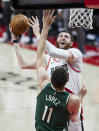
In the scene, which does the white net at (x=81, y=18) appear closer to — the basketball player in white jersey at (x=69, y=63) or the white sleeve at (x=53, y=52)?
the basketball player in white jersey at (x=69, y=63)

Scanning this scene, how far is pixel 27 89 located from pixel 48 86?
3642mm

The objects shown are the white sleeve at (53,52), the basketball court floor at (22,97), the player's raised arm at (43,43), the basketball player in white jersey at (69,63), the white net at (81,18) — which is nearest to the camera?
the player's raised arm at (43,43)

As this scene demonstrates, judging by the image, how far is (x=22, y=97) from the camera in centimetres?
635

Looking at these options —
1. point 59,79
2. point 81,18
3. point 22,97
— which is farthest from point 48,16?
point 22,97

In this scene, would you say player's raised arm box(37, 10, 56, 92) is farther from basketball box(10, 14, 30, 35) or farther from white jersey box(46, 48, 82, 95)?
white jersey box(46, 48, 82, 95)

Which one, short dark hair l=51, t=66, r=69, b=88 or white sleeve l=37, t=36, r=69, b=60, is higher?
white sleeve l=37, t=36, r=69, b=60

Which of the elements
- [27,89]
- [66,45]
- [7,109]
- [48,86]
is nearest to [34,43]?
[27,89]

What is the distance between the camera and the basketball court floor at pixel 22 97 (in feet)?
17.2

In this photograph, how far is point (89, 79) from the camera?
755 cm

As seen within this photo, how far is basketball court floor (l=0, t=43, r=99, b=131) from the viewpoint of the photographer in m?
5.25

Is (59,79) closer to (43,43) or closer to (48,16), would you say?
(43,43)

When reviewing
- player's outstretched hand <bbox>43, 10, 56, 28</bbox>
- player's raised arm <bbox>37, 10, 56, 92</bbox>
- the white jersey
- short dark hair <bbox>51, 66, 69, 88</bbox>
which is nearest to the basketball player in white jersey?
the white jersey

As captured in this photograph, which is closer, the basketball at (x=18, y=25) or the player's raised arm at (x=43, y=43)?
the player's raised arm at (x=43, y=43)

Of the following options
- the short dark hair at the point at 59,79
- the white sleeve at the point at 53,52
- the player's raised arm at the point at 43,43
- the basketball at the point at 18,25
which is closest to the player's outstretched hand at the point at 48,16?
the player's raised arm at the point at 43,43
